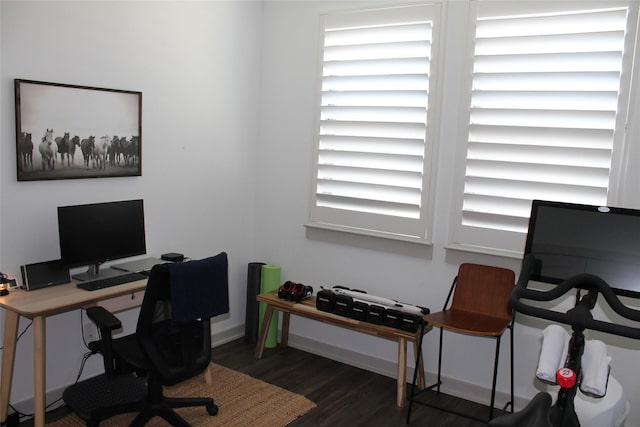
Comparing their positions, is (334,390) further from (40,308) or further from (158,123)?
(158,123)

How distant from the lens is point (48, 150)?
3.22 meters

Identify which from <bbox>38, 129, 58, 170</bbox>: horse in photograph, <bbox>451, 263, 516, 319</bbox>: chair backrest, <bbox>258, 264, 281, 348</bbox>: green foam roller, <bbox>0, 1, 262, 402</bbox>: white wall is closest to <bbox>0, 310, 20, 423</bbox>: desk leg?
<bbox>0, 1, 262, 402</bbox>: white wall

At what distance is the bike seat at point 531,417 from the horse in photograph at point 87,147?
2.75 m

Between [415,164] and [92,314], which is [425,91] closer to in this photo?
[415,164]

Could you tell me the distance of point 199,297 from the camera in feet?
9.39

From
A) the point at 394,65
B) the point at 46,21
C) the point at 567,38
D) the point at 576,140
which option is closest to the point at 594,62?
the point at 567,38

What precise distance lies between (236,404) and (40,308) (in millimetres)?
1339

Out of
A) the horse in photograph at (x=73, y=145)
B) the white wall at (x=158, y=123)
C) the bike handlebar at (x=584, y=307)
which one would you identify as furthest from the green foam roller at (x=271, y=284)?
the bike handlebar at (x=584, y=307)

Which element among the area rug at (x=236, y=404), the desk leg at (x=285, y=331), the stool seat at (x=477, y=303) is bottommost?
the area rug at (x=236, y=404)

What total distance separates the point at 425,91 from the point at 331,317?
165 centimetres

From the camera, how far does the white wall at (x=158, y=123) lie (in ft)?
10.3

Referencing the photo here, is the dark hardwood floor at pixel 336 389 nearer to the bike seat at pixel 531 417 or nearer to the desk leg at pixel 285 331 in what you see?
the desk leg at pixel 285 331

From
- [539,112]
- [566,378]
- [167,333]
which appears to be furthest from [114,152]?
[566,378]

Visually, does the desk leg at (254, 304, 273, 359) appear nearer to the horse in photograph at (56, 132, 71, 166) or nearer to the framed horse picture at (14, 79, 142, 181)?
the framed horse picture at (14, 79, 142, 181)
